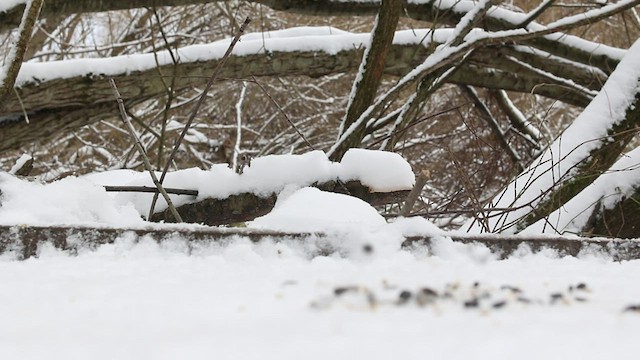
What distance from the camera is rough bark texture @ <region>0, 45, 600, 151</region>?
3525 millimetres

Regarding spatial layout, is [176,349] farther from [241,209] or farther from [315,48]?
[315,48]

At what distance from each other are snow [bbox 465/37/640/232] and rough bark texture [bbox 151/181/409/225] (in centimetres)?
97

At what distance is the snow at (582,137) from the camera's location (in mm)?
2809

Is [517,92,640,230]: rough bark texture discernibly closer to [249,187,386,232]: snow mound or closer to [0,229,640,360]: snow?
[249,187,386,232]: snow mound

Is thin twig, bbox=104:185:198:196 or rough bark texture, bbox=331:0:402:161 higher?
rough bark texture, bbox=331:0:402:161

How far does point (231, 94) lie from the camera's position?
6.75m

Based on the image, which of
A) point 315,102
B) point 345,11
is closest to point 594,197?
point 345,11

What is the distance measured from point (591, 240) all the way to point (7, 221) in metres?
0.88

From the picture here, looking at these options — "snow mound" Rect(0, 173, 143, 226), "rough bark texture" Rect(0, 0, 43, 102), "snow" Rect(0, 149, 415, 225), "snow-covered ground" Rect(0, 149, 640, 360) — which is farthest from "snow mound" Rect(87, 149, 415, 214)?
"snow-covered ground" Rect(0, 149, 640, 360)

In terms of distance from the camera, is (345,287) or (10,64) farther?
(10,64)


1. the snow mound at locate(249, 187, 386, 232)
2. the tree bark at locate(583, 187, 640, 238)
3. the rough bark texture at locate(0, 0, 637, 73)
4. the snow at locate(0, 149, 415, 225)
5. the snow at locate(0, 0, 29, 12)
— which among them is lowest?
the tree bark at locate(583, 187, 640, 238)

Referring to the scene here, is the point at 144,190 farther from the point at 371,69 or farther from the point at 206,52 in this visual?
the point at 206,52

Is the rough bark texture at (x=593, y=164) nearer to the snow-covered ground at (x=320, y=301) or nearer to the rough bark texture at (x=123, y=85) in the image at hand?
the rough bark texture at (x=123, y=85)

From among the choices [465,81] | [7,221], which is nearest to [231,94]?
[465,81]
